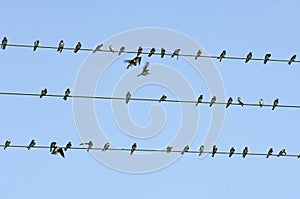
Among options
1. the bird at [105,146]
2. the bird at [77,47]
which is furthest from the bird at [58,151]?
the bird at [77,47]

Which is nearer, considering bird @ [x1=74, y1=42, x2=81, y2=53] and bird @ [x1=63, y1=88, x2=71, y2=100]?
bird @ [x1=63, y1=88, x2=71, y2=100]

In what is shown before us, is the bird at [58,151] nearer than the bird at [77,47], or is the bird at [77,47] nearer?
the bird at [77,47]

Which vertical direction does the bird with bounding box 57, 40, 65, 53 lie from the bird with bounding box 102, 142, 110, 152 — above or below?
above

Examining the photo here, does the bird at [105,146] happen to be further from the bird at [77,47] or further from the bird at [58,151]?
the bird at [77,47]

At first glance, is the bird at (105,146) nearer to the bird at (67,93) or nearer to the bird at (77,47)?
the bird at (67,93)

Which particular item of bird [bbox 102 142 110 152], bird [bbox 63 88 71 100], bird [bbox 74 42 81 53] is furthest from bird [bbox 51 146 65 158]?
→ bird [bbox 74 42 81 53]

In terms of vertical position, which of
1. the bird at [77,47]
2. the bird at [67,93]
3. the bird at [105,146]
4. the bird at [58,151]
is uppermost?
the bird at [77,47]

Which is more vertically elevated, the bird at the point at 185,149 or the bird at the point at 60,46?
the bird at the point at 60,46

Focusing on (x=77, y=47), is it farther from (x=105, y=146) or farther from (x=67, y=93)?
(x=105, y=146)

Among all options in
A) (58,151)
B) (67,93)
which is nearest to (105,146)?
(58,151)

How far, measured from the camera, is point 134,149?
34469 millimetres

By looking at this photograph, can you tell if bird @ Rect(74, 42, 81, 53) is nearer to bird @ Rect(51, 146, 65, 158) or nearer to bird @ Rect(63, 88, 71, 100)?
bird @ Rect(63, 88, 71, 100)

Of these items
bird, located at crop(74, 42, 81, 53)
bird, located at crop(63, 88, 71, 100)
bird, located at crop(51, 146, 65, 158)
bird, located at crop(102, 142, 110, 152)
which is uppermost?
bird, located at crop(74, 42, 81, 53)

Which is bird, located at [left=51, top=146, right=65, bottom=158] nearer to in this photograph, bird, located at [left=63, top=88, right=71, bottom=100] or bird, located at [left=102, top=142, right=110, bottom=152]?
bird, located at [left=102, top=142, right=110, bottom=152]
